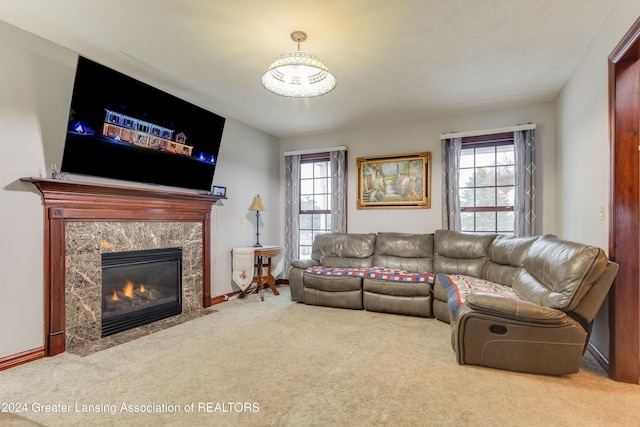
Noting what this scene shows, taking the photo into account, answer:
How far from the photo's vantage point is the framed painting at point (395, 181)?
4637 millimetres

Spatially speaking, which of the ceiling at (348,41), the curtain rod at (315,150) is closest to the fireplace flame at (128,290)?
the ceiling at (348,41)

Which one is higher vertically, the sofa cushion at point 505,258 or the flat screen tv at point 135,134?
the flat screen tv at point 135,134

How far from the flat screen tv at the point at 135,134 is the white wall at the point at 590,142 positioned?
11.9ft

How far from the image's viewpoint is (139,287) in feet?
11.3

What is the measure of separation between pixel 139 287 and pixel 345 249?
8.45 ft

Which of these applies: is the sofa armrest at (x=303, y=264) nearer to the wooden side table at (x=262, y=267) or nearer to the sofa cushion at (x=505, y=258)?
the wooden side table at (x=262, y=267)

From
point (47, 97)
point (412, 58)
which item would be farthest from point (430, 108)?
point (47, 97)

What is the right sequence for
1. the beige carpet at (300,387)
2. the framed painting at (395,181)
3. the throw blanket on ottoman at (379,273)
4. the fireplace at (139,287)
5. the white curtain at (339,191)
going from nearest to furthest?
the beige carpet at (300,387), the fireplace at (139,287), the throw blanket on ottoman at (379,273), the framed painting at (395,181), the white curtain at (339,191)

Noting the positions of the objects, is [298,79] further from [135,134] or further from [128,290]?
[128,290]

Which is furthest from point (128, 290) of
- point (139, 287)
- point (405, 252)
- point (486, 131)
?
point (486, 131)

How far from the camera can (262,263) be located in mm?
4789

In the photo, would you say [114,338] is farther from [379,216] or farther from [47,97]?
[379,216]

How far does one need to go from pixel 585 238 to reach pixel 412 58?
2145 millimetres

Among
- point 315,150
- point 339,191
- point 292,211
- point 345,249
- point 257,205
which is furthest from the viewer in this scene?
point 292,211
